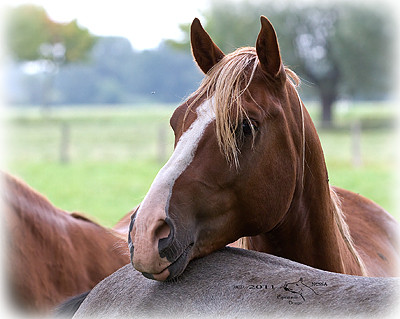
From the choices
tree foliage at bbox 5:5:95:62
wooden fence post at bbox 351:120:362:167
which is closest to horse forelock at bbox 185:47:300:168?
wooden fence post at bbox 351:120:362:167

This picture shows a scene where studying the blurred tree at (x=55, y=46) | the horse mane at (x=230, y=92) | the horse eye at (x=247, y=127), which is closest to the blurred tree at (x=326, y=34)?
the horse mane at (x=230, y=92)

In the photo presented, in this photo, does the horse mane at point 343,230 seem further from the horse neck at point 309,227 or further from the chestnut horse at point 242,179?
the horse neck at point 309,227

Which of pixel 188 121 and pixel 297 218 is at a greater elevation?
pixel 188 121

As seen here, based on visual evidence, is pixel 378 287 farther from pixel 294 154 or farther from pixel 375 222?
pixel 375 222

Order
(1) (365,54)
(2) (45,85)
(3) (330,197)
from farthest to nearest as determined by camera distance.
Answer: (2) (45,85) → (1) (365,54) → (3) (330,197)

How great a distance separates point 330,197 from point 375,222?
1.19 meters

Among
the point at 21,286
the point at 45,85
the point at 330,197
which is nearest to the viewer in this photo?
the point at 330,197

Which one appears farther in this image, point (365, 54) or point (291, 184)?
point (365, 54)

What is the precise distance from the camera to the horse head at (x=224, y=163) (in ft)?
6.04

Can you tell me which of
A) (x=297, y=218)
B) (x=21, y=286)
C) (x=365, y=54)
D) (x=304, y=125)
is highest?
(x=365, y=54)

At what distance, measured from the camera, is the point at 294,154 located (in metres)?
2.33

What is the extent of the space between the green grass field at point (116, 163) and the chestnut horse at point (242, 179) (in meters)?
3.67

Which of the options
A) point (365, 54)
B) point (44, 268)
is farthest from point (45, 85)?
point (44, 268)

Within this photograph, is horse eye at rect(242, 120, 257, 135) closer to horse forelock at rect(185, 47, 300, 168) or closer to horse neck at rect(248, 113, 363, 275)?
horse forelock at rect(185, 47, 300, 168)
